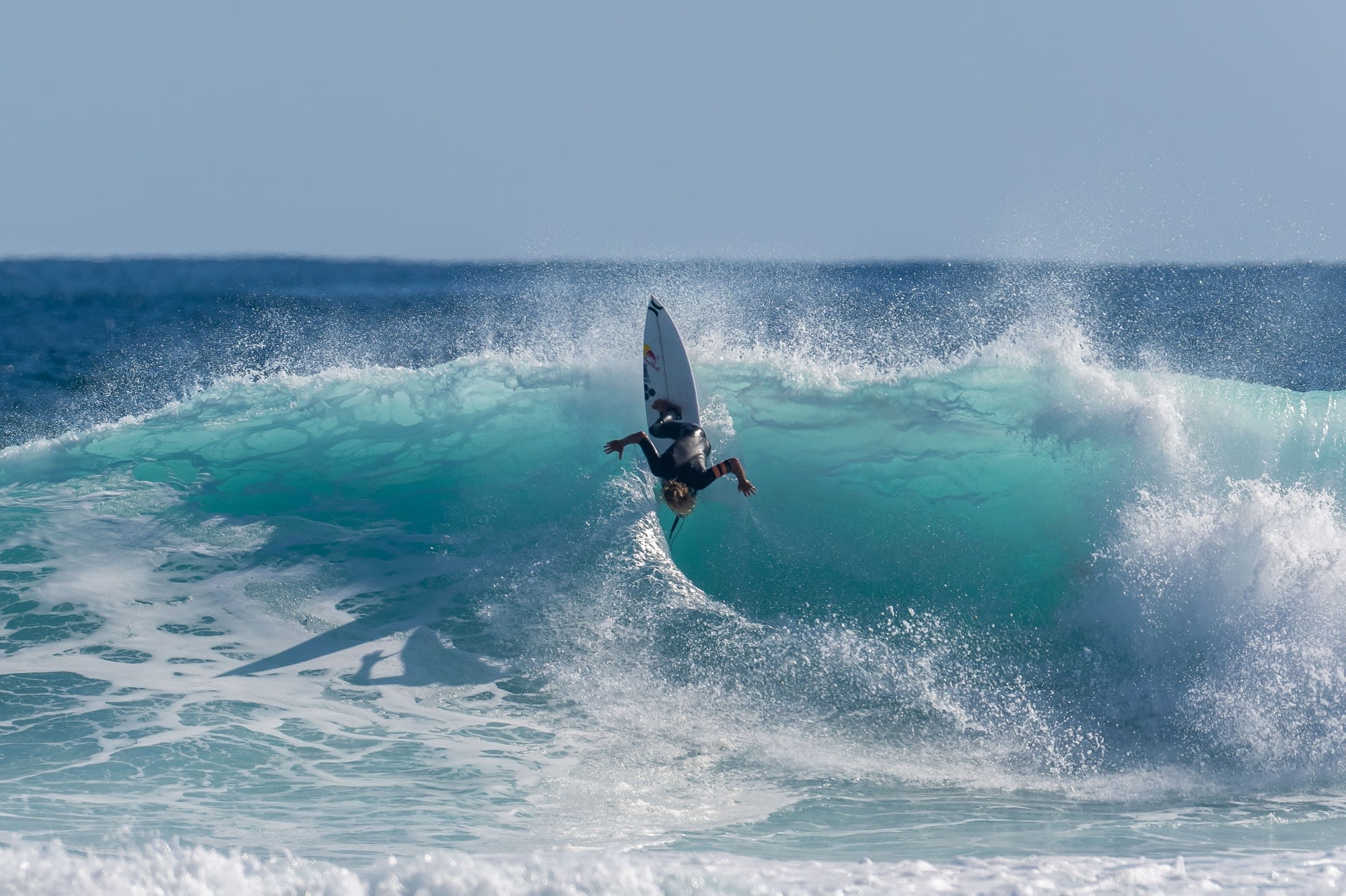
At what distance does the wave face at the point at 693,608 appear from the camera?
570 cm

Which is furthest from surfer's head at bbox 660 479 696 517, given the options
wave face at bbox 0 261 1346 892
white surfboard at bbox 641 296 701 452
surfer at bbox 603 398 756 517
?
white surfboard at bbox 641 296 701 452

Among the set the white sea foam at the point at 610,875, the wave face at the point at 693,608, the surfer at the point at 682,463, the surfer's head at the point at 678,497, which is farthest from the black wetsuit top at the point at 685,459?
the white sea foam at the point at 610,875

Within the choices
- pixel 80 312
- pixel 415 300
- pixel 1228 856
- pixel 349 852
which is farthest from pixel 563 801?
pixel 80 312

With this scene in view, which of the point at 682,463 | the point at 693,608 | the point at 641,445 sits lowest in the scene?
the point at 693,608

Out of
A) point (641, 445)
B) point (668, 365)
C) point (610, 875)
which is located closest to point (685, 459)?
point (641, 445)

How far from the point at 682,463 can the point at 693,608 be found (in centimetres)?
116

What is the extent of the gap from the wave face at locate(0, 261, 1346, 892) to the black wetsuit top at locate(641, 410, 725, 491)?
0.90m

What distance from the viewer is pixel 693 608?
309 inches

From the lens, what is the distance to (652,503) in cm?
902

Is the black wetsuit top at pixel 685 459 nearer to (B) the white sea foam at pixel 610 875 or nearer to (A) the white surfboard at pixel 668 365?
(A) the white surfboard at pixel 668 365

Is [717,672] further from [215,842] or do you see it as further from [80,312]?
[80,312]

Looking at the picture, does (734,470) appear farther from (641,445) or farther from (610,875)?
(610,875)

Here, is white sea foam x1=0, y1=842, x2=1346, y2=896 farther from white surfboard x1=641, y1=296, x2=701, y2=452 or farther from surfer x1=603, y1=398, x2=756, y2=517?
white surfboard x1=641, y1=296, x2=701, y2=452

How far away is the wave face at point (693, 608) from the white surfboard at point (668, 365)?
28.7 inches
